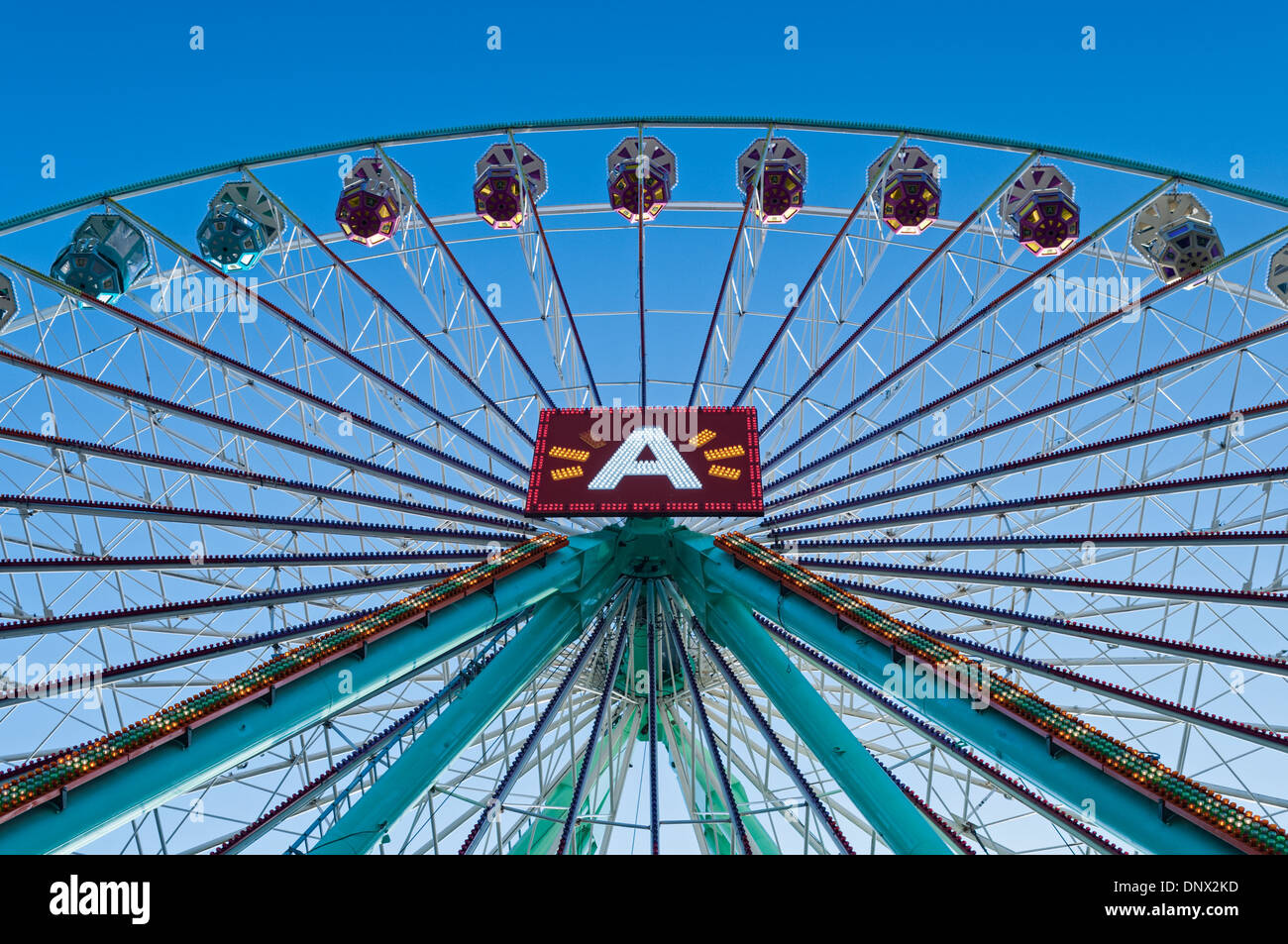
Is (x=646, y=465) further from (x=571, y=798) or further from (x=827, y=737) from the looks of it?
(x=571, y=798)

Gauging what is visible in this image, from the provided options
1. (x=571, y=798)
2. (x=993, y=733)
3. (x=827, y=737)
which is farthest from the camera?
(x=571, y=798)

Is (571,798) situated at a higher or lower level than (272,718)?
lower

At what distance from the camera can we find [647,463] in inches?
722

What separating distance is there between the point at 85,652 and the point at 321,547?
245 inches

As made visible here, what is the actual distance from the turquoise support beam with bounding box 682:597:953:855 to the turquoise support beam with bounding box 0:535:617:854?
119 inches

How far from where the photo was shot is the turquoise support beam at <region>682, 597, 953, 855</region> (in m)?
13.5

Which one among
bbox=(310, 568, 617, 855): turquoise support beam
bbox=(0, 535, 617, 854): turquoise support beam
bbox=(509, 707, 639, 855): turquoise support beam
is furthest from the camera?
bbox=(509, 707, 639, 855): turquoise support beam

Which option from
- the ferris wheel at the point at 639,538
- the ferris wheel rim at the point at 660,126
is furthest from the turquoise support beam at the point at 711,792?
the ferris wheel rim at the point at 660,126

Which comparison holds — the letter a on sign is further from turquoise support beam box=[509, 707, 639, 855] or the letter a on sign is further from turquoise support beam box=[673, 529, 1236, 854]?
turquoise support beam box=[509, 707, 639, 855]

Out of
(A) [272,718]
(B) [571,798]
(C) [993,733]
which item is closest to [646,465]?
(C) [993,733]

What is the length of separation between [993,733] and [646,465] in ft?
25.4

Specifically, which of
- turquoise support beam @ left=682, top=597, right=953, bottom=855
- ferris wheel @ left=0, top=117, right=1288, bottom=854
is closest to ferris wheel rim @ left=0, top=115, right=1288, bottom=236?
ferris wheel @ left=0, top=117, right=1288, bottom=854

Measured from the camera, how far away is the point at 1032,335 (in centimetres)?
2608
